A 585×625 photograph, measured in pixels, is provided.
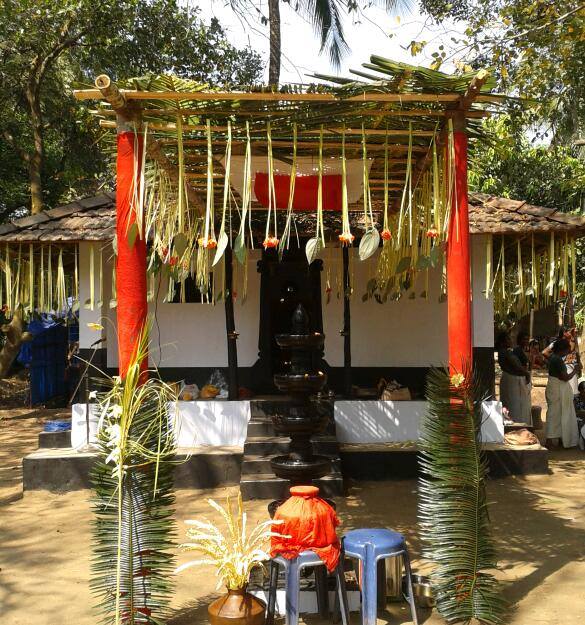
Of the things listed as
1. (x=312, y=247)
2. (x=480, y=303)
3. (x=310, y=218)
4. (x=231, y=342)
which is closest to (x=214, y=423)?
(x=231, y=342)

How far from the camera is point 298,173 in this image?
6.39 meters

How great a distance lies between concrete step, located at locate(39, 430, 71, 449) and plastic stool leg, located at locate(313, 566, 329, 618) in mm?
5167

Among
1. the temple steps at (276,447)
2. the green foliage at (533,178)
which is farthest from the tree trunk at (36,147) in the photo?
the green foliage at (533,178)

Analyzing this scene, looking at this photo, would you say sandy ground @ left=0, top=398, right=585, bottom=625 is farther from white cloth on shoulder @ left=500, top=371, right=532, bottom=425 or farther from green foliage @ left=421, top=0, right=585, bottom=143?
green foliage @ left=421, top=0, right=585, bottom=143

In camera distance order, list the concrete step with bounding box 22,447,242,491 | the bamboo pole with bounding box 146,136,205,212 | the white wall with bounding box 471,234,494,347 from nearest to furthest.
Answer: the bamboo pole with bounding box 146,136,205,212 < the concrete step with bounding box 22,447,242,491 < the white wall with bounding box 471,234,494,347

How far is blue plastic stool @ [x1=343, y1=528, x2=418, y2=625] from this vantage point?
4035mm

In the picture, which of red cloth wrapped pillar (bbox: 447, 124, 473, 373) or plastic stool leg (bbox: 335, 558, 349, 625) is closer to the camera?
plastic stool leg (bbox: 335, 558, 349, 625)

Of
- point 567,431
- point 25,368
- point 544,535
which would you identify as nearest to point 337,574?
point 544,535

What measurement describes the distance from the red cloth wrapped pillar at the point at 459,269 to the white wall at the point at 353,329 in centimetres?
530

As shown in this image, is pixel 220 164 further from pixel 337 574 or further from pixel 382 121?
pixel 337 574

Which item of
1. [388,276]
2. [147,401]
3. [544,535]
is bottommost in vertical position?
[544,535]

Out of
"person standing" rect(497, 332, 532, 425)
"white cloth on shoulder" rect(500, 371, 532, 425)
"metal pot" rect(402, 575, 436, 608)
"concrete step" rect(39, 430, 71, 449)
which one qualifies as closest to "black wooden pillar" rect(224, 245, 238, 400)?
"concrete step" rect(39, 430, 71, 449)

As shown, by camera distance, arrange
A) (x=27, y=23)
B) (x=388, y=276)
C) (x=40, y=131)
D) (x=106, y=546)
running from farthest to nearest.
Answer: (x=40, y=131) → (x=27, y=23) → (x=388, y=276) → (x=106, y=546)

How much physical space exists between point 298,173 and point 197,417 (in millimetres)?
3799
